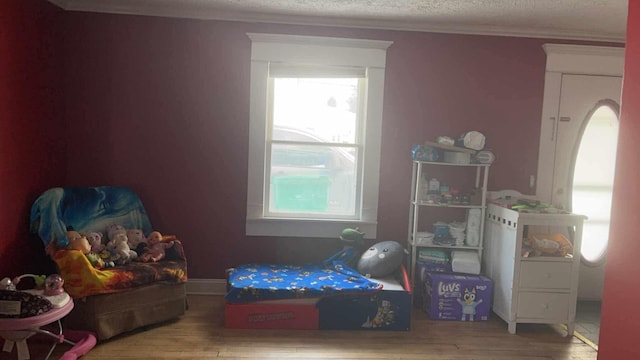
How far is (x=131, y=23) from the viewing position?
12.1 ft

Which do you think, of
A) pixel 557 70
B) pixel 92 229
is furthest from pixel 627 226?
pixel 92 229

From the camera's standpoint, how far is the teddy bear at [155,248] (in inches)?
130

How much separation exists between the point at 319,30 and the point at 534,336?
271cm

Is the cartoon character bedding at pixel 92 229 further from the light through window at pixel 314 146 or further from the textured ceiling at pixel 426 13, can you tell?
the textured ceiling at pixel 426 13

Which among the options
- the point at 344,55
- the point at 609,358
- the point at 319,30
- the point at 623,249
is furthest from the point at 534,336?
the point at 319,30

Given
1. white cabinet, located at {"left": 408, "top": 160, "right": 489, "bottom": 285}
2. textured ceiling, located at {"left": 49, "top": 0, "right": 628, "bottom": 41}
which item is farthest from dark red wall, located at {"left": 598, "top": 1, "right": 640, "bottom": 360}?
white cabinet, located at {"left": 408, "top": 160, "right": 489, "bottom": 285}

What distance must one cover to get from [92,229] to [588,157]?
3.89m

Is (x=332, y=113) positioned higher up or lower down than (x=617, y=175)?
higher up

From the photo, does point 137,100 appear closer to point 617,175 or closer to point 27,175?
point 27,175

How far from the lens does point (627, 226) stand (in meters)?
1.99

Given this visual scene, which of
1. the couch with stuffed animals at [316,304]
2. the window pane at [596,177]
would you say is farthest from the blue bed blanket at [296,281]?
the window pane at [596,177]

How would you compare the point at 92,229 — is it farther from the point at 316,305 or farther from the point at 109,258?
the point at 316,305

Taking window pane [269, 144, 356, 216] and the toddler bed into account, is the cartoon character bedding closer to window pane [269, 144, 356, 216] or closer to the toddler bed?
the toddler bed

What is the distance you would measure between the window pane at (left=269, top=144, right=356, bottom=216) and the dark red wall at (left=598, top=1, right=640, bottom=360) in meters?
2.17
